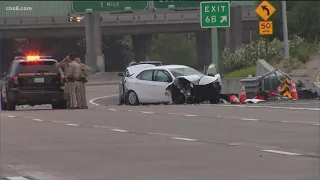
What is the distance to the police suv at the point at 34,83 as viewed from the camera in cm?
2561

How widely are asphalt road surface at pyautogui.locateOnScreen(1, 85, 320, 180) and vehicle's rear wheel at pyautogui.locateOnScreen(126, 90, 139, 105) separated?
642 cm

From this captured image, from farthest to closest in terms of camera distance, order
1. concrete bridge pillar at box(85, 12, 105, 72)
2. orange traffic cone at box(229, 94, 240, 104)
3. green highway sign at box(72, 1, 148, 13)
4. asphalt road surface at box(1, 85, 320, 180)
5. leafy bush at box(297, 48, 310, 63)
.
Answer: concrete bridge pillar at box(85, 12, 105, 72), green highway sign at box(72, 1, 148, 13), leafy bush at box(297, 48, 310, 63), orange traffic cone at box(229, 94, 240, 104), asphalt road surface at box(1, 85, 320, 180)

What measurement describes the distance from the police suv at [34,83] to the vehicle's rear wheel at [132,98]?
11.4 feet

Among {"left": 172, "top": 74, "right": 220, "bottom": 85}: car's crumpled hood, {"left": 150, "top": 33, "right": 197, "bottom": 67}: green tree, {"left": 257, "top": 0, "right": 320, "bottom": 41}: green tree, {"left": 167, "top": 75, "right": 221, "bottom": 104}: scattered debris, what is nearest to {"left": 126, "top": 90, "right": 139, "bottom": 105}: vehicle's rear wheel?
{"left": 167, "top": 75, "right": 221, "bottom": 104}: scattered debris

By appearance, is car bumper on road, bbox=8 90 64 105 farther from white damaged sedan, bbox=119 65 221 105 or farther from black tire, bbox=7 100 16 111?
white damaged sedan, bbox=119 65 221 105

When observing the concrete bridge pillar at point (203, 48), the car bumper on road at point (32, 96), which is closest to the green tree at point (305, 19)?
the car bumper on road at point (32, 96)

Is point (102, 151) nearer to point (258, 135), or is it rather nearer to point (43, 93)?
point (258, 135)

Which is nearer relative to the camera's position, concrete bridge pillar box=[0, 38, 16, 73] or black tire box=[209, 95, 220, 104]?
black tire box=[209, 95, 220, 104]

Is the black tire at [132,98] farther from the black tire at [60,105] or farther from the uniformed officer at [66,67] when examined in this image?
the uniformed officer at [66,67]

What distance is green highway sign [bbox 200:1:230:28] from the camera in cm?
3459

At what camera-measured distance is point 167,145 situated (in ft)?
46.7

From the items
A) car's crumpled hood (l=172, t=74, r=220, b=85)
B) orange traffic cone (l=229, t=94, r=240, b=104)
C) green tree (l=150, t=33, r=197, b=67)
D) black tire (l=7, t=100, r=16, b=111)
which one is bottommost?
green tree (l=150, t=33, r=197, b=67)

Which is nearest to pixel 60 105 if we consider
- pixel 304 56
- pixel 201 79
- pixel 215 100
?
pixel 201 79

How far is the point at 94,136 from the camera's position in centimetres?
1609
